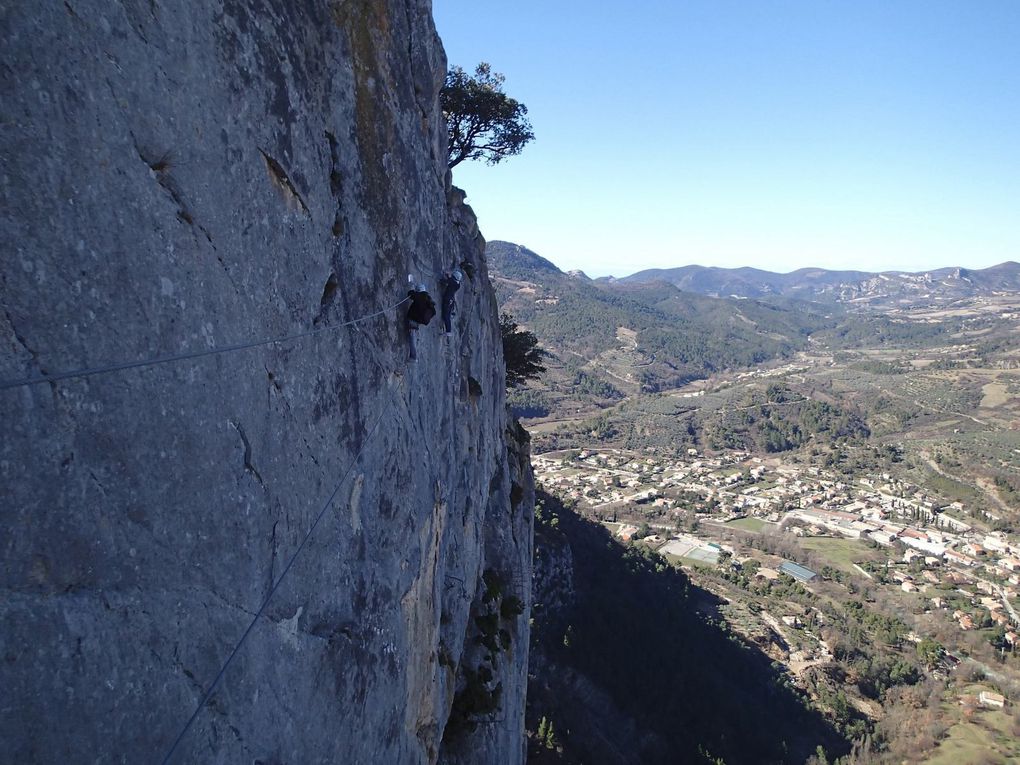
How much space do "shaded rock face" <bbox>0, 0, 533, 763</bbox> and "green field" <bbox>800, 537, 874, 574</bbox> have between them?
8276 centimetres

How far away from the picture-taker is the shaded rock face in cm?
252

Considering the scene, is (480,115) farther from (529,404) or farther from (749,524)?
(529,404)

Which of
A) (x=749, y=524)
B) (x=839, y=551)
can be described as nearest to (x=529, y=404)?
(x=749, y=524)

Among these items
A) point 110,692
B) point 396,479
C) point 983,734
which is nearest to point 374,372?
point 396,479

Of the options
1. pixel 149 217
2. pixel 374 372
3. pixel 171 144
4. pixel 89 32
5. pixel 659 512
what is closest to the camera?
pixel 89 32

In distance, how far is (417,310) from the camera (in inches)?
289

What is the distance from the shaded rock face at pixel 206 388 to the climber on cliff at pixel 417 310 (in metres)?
0.19

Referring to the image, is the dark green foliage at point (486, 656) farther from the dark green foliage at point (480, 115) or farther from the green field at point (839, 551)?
the green field at point (839, 551)

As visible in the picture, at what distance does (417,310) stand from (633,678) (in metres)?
32.4

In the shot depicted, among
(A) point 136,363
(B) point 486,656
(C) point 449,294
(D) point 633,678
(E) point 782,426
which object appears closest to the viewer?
(A) point 136,363

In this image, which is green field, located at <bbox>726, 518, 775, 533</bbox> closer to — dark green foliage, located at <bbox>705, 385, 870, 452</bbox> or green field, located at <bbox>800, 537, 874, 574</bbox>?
green field, located at <bbox>800, 537, 874, 574</bbox>

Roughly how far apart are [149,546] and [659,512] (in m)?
90.1

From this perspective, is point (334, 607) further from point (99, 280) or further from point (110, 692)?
point (99, 280)

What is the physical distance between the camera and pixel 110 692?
2691 millimetres
